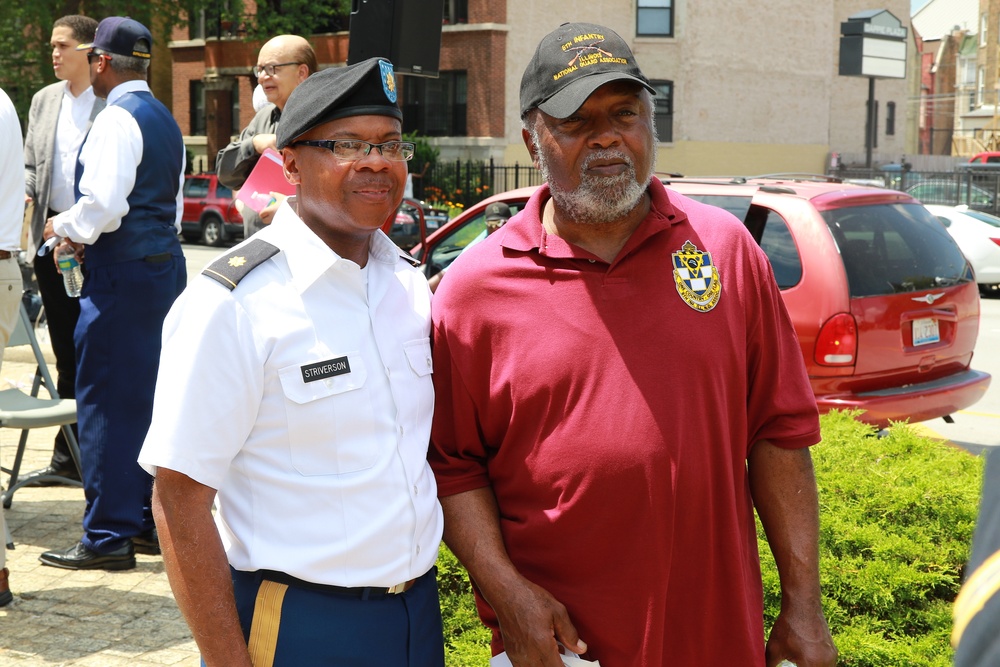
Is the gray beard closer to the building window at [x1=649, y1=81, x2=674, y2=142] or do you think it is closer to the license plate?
the license plate

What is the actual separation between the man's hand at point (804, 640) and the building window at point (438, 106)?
31520 millimetres

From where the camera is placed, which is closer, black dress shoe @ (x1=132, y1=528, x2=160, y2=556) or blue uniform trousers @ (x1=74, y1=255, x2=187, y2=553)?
blue uniform trousers @ (x1=74, y1=255, x2=187, y2=553)

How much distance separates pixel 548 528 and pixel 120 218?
3.24m

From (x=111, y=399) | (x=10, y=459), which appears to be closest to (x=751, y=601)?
(x=111, y=399)

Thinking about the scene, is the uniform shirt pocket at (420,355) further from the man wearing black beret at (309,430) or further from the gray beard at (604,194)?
the gray beard at (604,194)

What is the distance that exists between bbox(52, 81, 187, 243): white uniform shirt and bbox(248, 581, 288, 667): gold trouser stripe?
122 inches

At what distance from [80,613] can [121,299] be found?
1396 mm

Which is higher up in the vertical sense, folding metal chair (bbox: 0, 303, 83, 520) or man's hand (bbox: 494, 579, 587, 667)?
man's hand (bbox: 494, 579, 587, 667)

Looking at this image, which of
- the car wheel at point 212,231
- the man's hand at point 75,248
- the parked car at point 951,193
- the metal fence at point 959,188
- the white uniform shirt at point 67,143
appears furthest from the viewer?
the car wheel at point 212,231

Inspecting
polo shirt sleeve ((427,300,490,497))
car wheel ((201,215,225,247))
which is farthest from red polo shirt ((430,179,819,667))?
car wheel ((201,215,225,247))

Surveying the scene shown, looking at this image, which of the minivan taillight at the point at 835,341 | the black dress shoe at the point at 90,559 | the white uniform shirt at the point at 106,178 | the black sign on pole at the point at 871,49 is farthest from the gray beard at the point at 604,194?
the black sign on pole at the point at 871,49

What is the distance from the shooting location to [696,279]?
2.49 meters

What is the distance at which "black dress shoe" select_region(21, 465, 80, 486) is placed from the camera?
612 cm

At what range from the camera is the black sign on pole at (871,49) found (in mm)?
25516
